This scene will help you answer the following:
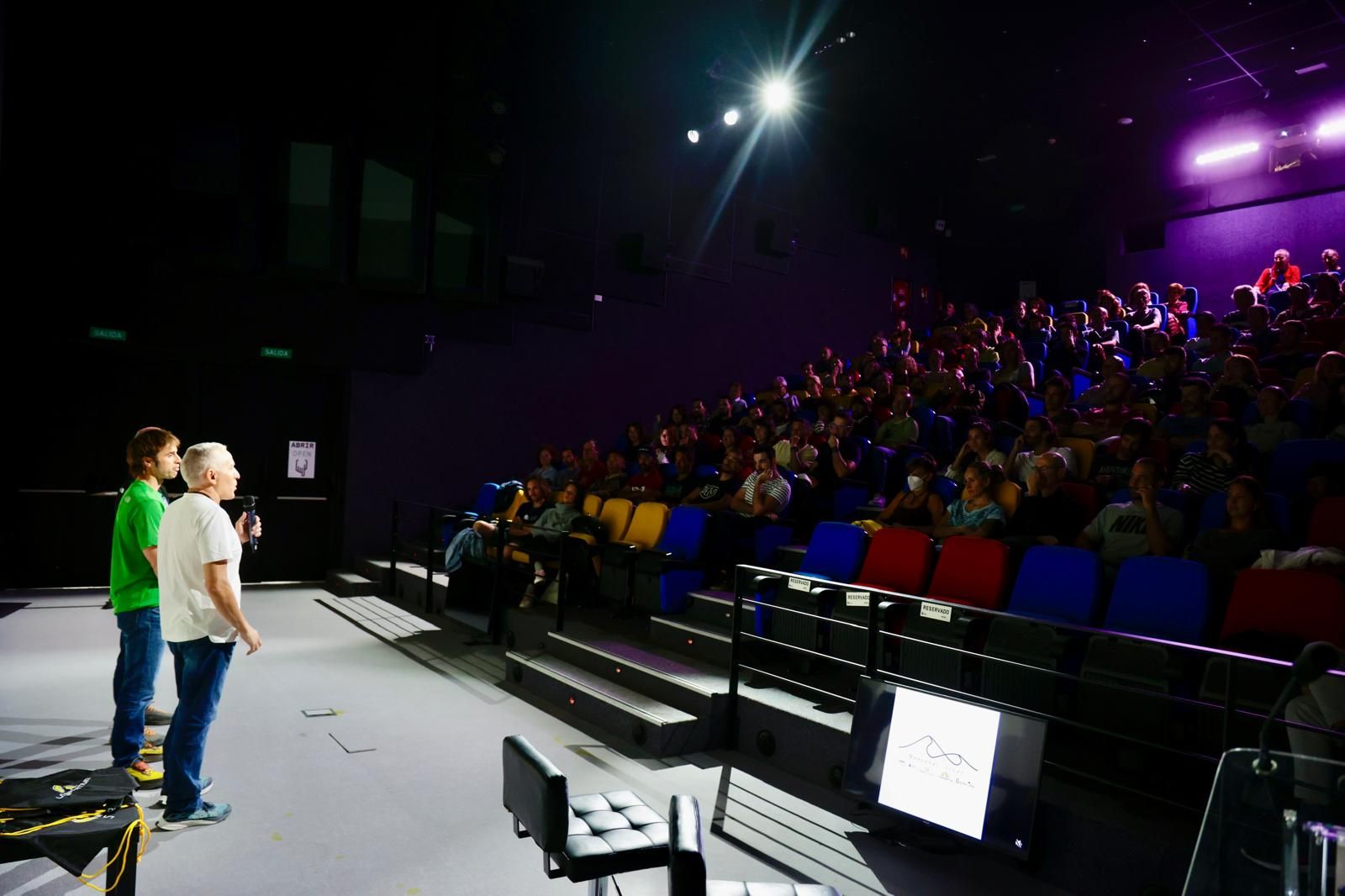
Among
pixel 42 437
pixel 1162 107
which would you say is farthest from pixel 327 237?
pixel 1162 107

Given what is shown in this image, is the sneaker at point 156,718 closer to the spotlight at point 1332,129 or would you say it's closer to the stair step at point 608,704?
the stair step at point 608,704

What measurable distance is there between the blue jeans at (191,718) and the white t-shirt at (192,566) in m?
0.07

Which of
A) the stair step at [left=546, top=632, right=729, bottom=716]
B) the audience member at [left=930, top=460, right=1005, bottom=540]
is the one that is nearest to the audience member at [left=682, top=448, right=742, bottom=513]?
the stair step at [left=546, top=632, right=729, bottom=716]

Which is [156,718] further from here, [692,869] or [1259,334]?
[1259,334]

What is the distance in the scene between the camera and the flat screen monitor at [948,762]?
285 centimetres

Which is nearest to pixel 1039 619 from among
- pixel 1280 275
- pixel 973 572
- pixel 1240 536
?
pixel 973 572

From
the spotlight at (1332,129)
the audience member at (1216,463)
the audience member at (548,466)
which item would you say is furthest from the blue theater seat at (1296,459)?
the spotlight at (1332,129)

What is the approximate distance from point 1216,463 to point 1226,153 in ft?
29.5

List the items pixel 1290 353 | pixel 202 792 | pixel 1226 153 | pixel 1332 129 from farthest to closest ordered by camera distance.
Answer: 1. pixel 1226 153
2. pixel 1332 129
3. pixel 1290 353
4. pixel 202 792

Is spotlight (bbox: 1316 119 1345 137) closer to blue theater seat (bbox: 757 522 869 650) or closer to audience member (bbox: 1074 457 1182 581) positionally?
audience member (bbox: 1074 457 1182 581)

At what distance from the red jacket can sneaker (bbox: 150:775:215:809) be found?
10816mm

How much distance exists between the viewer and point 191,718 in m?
3.07

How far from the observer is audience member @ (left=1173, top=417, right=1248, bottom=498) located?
454 cm

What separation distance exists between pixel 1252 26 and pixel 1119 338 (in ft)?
11.2
